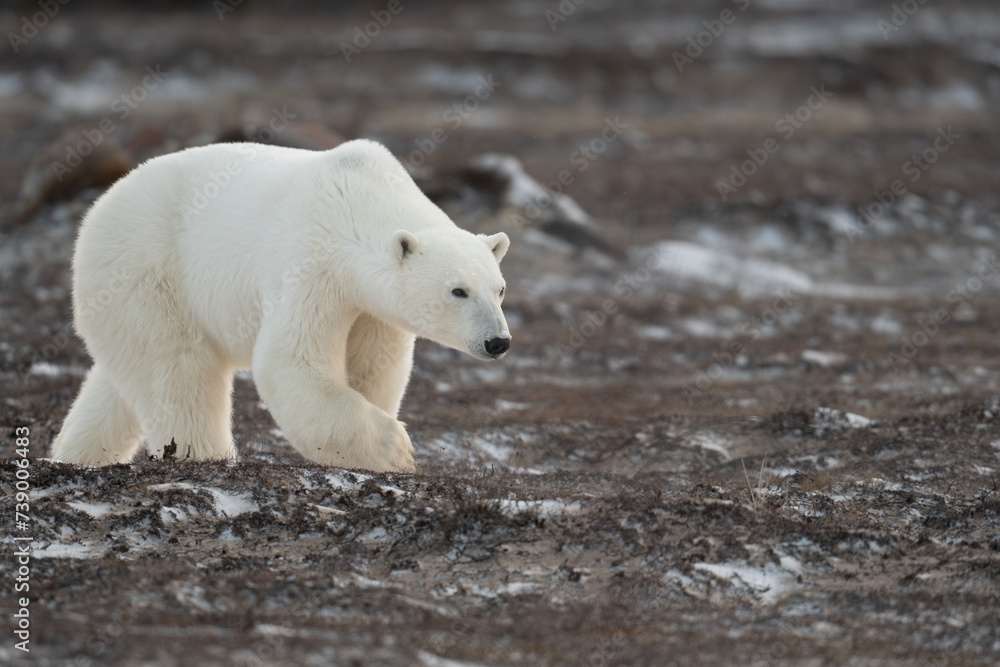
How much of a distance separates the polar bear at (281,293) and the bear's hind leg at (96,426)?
6 centimetres

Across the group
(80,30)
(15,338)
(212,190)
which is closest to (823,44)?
(80,30)

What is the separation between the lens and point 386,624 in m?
4.20

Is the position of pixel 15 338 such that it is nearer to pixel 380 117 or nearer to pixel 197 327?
pixel 197 327

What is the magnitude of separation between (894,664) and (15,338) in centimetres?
955

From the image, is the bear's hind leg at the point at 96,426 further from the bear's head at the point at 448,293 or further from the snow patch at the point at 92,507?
the bear's head at the point at 448,293

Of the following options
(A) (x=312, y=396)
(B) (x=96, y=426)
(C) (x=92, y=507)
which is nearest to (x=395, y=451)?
(A) (x=312, y=396)

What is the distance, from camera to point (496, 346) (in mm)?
5434

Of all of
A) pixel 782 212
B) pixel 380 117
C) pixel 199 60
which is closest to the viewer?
pixel 782 212

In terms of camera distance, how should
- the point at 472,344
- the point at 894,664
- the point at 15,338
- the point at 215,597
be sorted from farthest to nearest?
the point at 15,338, the point at 472,344, the point at 215,597, the point at 894,664

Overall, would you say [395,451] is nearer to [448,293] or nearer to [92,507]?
[448,293]

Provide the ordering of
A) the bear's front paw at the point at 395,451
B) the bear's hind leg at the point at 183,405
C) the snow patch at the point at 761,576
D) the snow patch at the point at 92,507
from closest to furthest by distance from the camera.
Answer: the snow patch at the point at 761,576 → the snow patch at the point at 92,507 → the bear's front paw at the point at 395,451 → the bear's hind leg at the point at 183,405

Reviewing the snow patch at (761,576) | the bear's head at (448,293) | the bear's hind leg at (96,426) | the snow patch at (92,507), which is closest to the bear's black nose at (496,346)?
the bear's head at (448,293)

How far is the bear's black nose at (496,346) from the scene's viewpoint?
542cm

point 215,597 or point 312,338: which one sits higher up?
point 312,338
